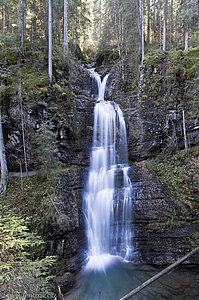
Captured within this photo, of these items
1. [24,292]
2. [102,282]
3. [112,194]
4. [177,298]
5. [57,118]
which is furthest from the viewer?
[57,118]

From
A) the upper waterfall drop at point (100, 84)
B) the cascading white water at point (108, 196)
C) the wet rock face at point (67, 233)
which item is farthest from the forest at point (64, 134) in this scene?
the upper waterfall drop at point (100, 84)

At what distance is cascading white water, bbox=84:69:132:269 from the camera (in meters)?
8.59

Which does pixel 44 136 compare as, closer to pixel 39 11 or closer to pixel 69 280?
pixel 69 280

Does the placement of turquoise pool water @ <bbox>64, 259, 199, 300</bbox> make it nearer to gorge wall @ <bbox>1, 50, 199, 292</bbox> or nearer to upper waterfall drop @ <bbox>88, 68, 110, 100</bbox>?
gorge wall @ <bbox>1, 50, 199, 292</bbox>

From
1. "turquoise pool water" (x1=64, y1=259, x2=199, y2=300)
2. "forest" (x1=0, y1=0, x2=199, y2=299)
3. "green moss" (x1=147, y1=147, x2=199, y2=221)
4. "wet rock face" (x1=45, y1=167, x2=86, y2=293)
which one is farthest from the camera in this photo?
"green moss" (x1=147, y1=147, x2=199, y2=221)

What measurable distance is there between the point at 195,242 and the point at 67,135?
912 cm

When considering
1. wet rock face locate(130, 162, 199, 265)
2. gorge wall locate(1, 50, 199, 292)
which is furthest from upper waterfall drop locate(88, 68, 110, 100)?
wet rock face locate(130, 162, 199, 265)

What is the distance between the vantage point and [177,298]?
5.86 metres

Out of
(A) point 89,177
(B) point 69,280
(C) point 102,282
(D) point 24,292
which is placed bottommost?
(C) point 102,282

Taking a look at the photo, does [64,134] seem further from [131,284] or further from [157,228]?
[131,284]

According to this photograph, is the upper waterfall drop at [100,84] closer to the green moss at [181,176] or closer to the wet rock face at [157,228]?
the green moss at [181,176]

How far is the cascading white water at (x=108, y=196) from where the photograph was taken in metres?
8.59

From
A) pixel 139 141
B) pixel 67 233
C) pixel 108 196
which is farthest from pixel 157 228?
pixel 139 141

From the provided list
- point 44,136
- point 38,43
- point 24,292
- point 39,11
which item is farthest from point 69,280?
point 39,11
